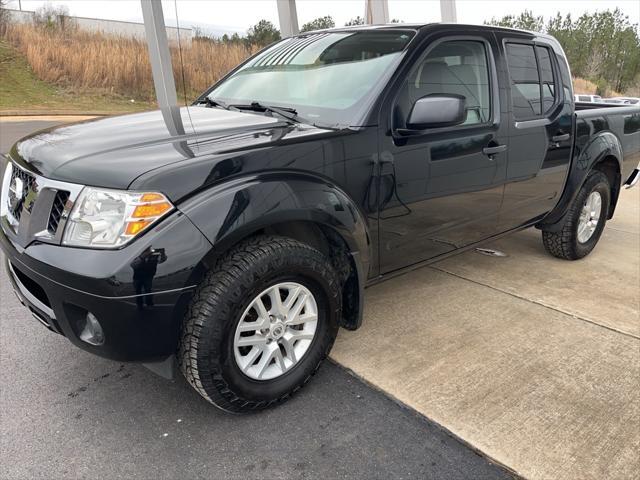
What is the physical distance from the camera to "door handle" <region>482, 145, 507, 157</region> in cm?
323

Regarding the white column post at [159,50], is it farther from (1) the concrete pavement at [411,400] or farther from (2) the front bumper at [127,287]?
(2) the front bumper at [127,287]

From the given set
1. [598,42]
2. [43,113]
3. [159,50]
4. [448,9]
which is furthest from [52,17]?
[598,42]

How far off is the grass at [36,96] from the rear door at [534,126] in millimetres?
11760

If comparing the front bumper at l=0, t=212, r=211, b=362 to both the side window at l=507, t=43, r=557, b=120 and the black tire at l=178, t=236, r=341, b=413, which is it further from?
the side window at l=507, t=43, r=557, b=120

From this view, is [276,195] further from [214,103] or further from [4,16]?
[4,16]

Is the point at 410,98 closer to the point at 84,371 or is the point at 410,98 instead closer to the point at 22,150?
the point at 22,150

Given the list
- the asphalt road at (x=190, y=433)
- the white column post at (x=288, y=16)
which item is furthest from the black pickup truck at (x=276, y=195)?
the white column post at (x=288, y=16)

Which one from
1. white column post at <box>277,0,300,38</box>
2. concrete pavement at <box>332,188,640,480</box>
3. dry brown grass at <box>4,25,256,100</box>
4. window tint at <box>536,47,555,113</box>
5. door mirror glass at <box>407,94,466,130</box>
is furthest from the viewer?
dry brown grass at <box>4,25,256,100</box>

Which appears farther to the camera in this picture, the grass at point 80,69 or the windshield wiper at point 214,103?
the grass at point 80,69

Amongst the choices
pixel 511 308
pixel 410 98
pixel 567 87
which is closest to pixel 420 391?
pixel 511 308

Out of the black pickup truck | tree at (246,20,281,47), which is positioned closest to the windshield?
the black pickup truck

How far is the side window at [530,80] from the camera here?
11.5ft

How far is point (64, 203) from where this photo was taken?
205 centimetres

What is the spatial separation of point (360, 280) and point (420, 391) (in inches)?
25.0
